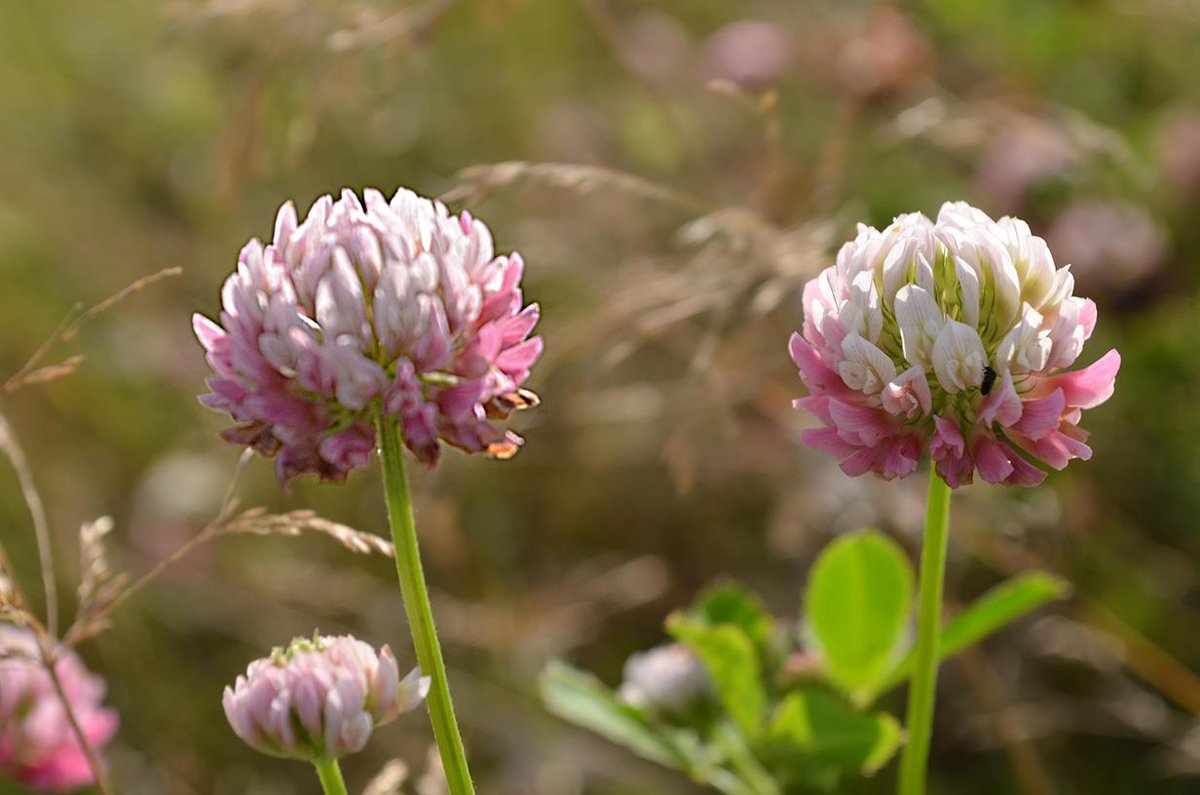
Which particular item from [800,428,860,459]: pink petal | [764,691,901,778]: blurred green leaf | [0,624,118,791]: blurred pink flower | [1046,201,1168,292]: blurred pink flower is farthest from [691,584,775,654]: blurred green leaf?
[1046,201,1168,292]: blurred pink flower

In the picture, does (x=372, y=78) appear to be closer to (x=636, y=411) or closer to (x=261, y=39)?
(x=261, y=39)

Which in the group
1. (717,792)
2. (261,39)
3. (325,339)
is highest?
(261,39)

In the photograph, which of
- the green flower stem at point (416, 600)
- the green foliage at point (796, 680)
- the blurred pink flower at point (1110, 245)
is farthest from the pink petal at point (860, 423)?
the blurred pink flower at point (1110, 245)

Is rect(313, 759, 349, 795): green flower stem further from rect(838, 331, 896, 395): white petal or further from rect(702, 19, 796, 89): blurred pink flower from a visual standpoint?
rect(702, 19, 796, 89): blurred pink flower

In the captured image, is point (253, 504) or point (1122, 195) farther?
point (253, 504)

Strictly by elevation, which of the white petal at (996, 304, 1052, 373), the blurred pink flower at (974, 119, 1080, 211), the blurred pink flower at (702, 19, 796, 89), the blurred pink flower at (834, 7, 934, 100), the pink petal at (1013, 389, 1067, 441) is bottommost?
the pink petal at (1013, 389, 1067, 441)

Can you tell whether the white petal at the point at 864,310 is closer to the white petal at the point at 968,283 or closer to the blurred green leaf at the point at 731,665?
the white petal at the point at 968,283

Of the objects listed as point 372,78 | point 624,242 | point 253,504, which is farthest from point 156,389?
point 624,242

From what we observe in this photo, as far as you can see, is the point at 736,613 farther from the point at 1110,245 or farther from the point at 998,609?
the point at 1110,245
